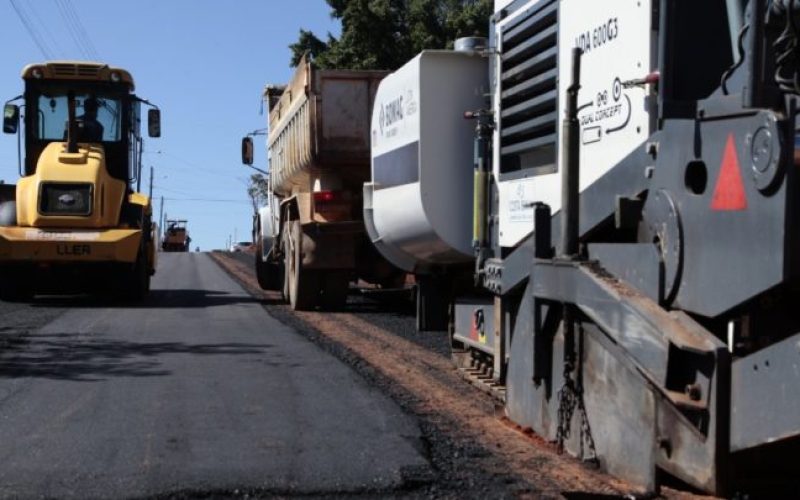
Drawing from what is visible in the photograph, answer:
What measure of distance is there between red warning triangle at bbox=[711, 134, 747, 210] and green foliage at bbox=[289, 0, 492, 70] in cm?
2901

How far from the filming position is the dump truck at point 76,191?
16.3m

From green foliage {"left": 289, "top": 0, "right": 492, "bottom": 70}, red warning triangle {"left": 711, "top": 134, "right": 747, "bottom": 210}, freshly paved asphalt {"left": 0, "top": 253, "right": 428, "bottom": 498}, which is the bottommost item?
freshly paved asphalt {"left": 0, "top": 253, "right": 428, "bottom": 498}

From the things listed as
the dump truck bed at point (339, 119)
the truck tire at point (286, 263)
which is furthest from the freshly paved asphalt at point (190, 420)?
the truck tire at point (286, 263)

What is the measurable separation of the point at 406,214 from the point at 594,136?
3.06m

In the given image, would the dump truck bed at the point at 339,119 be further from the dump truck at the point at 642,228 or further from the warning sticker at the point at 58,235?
the dump truck at the point at 642,228

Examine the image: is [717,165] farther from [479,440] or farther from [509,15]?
[509,15]

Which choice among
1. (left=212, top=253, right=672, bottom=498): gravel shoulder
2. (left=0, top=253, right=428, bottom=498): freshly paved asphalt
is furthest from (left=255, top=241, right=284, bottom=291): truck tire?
(left=0, top=253, right=428, bottom=498): freshly paved asphalt

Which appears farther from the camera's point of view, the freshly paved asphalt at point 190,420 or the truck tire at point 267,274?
the truck tire at point 267,274

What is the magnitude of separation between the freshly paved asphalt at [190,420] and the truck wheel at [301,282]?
11.2ft

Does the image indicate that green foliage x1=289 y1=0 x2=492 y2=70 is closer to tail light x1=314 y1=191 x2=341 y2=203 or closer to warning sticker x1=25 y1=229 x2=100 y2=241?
warning sticker x1=25 y1=229 x2=100 y2=241

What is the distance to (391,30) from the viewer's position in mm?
33656

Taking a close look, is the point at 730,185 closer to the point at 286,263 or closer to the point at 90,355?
the point at 90,355

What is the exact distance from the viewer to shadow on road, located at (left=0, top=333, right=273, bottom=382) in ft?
29.3

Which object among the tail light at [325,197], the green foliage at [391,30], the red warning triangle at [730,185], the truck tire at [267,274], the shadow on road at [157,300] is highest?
the green foliage at [391,30]
